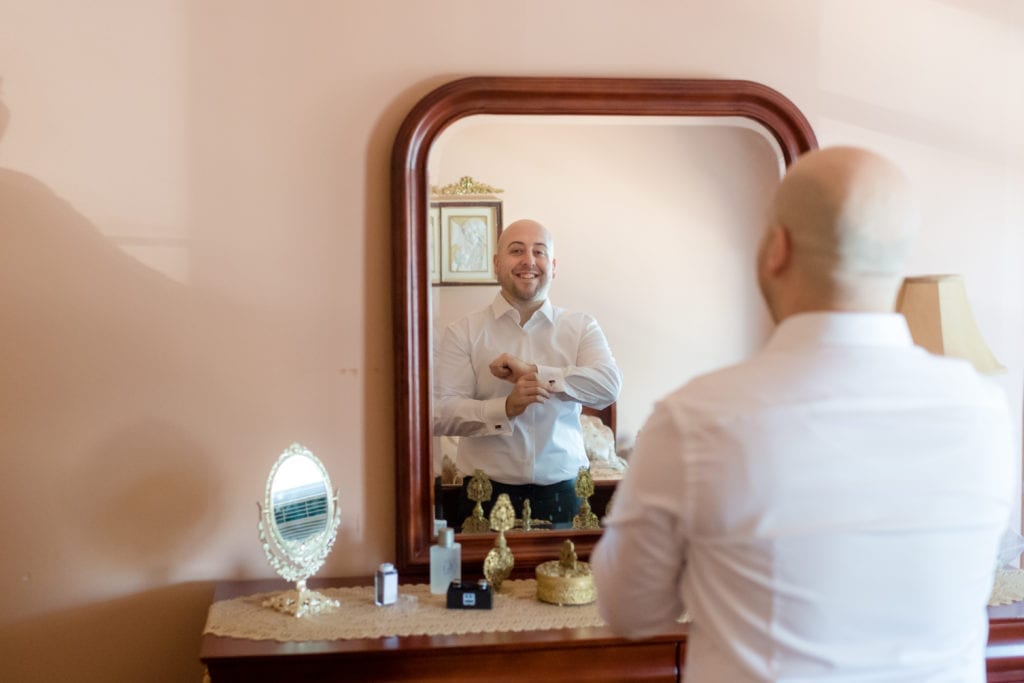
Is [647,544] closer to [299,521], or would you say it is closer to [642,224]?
[299,521]

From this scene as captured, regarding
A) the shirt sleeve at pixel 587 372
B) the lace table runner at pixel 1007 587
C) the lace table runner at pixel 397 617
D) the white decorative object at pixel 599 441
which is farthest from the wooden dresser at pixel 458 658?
the lace table runner at pixel 1007 587

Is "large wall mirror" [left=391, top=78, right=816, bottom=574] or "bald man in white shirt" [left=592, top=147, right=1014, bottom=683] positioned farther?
"large wall mirror" [left=391, top=78, right=816, bottom=574]

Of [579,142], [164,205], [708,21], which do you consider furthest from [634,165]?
[164,205]

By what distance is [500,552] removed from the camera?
210 cm

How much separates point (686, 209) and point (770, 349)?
1.14 m

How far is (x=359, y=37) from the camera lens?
2160 millimetres

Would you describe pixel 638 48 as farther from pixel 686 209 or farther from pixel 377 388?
pixel 377 388

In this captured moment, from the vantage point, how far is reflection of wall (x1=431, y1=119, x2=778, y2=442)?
87.2 inches

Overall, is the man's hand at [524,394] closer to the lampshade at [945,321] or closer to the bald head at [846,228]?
the lampshade at [945,321]

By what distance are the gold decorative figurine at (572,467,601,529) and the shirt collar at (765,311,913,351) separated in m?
1.13

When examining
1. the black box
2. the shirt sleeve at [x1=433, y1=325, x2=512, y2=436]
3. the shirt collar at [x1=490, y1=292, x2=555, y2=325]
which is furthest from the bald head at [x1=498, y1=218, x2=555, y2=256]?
the black box

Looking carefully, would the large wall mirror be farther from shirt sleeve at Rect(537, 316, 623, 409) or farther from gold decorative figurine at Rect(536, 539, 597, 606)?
gold decorative figurine at Rect(536, 539, 597, 606)

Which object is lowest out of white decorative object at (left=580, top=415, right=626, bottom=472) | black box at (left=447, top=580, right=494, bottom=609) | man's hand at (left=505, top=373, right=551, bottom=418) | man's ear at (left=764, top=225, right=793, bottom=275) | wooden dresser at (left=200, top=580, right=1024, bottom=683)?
wooden dresser at (left=200, top=580, right=1024, bottom=683)

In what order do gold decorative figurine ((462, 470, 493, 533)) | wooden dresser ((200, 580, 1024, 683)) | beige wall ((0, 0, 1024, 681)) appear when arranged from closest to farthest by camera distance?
wooden dresser ((200, 580, 1024, 683)), beige wall ((0, 0, 1024, 681)), gold decorative figurine ((462, 470, 493, 533))
